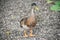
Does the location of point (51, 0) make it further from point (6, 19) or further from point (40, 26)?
point (6, 19)

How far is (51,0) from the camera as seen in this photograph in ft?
5.34

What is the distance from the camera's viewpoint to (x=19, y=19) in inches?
173

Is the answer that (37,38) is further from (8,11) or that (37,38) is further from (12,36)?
(8,11)

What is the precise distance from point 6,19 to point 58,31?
1.38 m

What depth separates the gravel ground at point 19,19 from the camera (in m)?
3.77

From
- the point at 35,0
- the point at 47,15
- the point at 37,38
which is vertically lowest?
the point at 37,38

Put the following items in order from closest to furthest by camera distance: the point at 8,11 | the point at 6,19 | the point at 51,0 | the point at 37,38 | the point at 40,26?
the point at 51,0
the point at 37,38
the point at 40,26
the point at 6,19
the point at 8,11

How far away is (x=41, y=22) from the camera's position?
429 cm

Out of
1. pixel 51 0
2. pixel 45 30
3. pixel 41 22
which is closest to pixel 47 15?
pixel 41 22

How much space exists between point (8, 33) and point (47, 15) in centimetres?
131

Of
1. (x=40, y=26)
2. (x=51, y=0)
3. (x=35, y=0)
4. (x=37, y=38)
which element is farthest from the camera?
(x=35, y=0)

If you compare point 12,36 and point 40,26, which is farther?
point 40,26

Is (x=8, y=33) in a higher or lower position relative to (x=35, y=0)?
lower

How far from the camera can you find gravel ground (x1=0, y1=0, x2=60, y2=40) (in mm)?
3771
